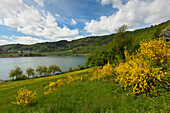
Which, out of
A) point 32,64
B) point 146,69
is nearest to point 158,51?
point 146,69

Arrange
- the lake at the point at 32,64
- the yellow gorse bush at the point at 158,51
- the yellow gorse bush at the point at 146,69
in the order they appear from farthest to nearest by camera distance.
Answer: the lake at the point at 32,64 → the yellow gorse bush at the point at 158,51 → the yellow gorse bush at the point at 146,69

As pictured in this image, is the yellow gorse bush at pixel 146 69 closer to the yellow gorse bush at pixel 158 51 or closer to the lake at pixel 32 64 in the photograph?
the yellow gorse bush at pixel 158 51

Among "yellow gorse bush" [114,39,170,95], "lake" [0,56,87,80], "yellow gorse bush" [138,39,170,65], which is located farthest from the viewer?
"lake" [0,56,87,80]

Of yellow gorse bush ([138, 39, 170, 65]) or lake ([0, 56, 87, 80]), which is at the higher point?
yellow gorse bush ([138, 39, 170, 65])

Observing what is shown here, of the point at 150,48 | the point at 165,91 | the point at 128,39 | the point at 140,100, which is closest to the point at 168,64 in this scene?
the point at 150,48

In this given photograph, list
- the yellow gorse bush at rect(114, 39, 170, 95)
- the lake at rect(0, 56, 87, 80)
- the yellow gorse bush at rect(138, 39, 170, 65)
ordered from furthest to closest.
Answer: the lake at rect(0, 56, 87, 80) → the yellow gorse bush at rect(138, 39, 170, 65) → the yellow gorse bush at rect(114, 39, 170, 95)

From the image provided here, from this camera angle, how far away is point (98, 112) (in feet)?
12.4

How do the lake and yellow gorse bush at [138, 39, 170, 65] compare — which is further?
the lake

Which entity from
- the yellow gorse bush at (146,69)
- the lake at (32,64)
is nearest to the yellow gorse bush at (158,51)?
the yellow gorse bush at (146,69)

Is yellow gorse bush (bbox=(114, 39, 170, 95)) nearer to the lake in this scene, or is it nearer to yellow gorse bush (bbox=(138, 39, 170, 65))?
yellow gorse bush (bbox=(138, 39, 170, 65))

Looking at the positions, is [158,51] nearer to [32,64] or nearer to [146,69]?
[146,69]

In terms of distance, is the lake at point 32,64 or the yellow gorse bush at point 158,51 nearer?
the yellow gorse bush at point 158,51

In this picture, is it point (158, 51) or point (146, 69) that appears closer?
point (146, 69)

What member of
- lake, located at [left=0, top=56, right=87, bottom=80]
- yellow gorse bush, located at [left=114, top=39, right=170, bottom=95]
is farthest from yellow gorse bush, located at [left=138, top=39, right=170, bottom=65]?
lake, located at [left=0, top=56, right=87, bottom=80]
